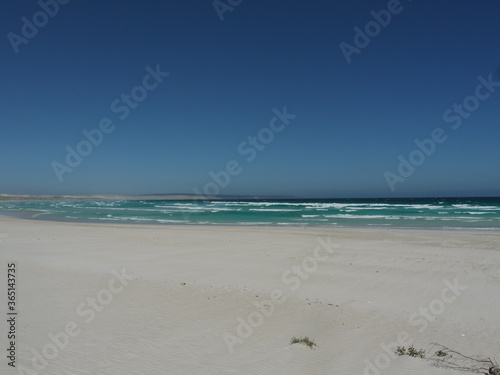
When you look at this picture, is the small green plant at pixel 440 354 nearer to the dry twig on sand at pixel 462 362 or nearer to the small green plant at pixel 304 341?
the dry twig on sand at pixel 462 362

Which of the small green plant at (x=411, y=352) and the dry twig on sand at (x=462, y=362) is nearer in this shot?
the dry twig on sand at (x=462, y=362)

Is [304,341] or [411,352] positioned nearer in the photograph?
[411,352]

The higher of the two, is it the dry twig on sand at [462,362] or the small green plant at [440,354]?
the small green plant at [440,354]

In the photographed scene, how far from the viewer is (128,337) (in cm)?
632

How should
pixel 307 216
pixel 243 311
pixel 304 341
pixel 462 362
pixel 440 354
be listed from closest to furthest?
pixel 462 362
pixel 440 354
pixel 304 341
pixel 243 311
pixel 307 216

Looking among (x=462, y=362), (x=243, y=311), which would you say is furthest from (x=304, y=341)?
(x=462, y=362)

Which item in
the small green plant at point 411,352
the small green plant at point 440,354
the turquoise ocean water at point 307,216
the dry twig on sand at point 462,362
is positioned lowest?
the dry twig on sand at point 462,362

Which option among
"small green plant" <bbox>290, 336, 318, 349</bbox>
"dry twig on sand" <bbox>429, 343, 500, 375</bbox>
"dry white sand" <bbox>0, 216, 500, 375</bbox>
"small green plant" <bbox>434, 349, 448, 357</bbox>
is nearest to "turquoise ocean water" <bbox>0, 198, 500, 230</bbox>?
"dry white sand" <bbox>0, 216, 500, 375</bbox>

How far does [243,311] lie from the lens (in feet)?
26.2

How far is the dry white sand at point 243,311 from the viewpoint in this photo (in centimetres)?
554

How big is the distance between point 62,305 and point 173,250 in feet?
28.9

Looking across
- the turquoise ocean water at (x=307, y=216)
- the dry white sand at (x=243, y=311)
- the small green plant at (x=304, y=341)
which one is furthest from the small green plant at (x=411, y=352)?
the turquoise ocean water at (x=307, y=216)

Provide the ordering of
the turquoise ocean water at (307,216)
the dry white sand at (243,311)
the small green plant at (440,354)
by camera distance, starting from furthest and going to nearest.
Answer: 1. the turquoise ocean water at (307,216)
2. the small green plant at (440,354)
3. the dry white sand at (243,311)

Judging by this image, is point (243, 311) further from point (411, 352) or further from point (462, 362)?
point (462, 362)
